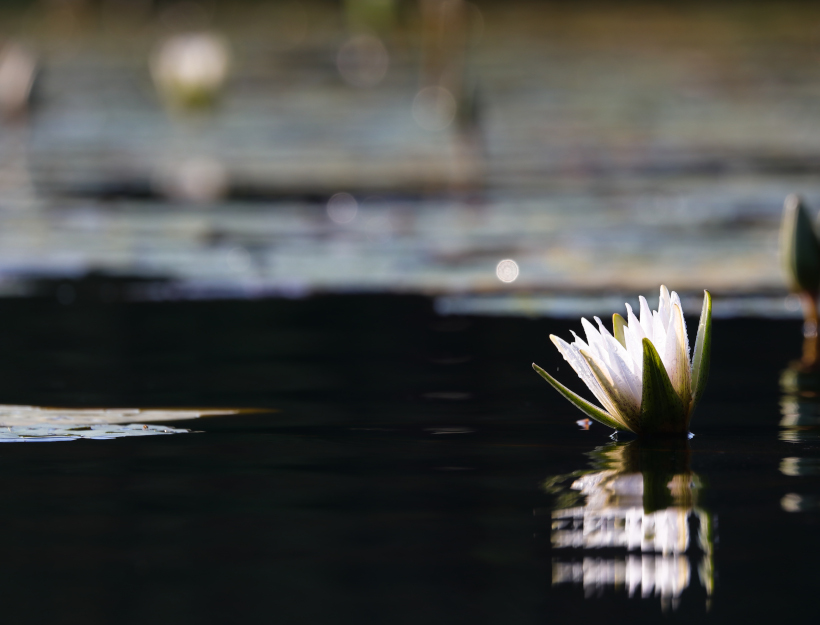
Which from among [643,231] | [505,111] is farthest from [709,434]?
[505,111]

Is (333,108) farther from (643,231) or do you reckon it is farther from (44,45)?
(44,45)

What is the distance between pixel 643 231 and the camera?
5.27 metres

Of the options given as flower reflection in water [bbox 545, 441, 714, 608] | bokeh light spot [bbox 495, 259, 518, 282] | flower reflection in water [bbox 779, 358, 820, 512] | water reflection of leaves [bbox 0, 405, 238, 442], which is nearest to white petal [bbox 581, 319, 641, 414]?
flower reflection in water [bbox 545, 441, 714, 608]

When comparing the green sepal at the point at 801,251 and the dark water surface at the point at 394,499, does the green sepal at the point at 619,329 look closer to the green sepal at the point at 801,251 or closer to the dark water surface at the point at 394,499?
the dark water surface at the point at 394,499

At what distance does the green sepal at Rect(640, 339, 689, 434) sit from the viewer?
2.41m

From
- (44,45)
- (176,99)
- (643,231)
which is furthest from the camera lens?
(44,45)

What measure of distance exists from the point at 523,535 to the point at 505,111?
8272mm

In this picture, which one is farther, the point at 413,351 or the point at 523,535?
the point at 413,351

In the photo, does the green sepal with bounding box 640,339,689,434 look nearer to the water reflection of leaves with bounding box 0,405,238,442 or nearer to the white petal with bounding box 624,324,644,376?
the white petal with bounding box 624,324,644,376

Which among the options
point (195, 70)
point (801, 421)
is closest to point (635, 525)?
point (801, 421)

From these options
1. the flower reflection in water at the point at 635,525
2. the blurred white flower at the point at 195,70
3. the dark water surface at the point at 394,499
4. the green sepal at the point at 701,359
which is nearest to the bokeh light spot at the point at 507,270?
the dark water surface at the point at 394,499

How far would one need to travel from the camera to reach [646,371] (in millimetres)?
2414

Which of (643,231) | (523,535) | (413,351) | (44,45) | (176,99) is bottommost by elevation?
(523,535)

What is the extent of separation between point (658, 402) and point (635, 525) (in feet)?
1.73
